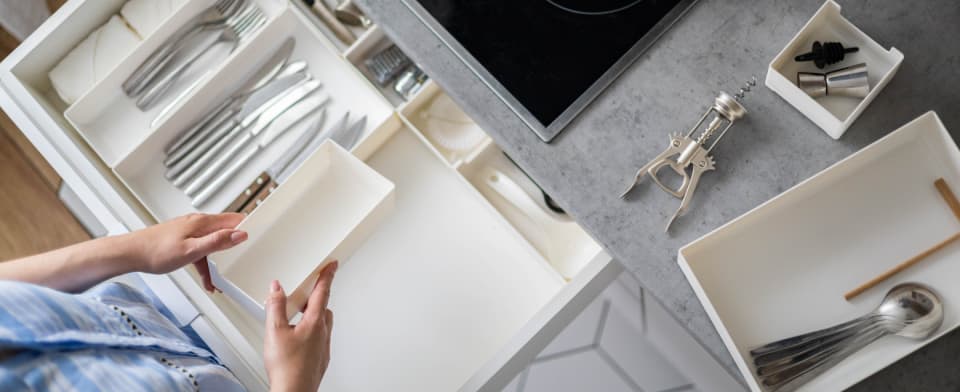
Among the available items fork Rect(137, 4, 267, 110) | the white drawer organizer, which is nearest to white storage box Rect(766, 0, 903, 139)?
the white drawer organizer

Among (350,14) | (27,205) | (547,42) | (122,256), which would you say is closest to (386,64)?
(350,14)

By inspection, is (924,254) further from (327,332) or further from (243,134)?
(243,134)

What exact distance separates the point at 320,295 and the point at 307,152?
0.25m

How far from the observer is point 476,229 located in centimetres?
107

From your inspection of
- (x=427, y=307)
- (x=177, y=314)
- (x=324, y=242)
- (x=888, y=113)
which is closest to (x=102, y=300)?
(x=177, y=314)

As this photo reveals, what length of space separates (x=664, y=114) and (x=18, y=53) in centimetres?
83

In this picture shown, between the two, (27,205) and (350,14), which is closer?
(350,14)

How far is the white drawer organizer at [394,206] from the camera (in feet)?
3.41

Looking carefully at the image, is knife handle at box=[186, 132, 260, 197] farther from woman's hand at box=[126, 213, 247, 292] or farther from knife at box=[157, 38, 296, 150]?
woman's hand at box=[126, 213, 247, 292]

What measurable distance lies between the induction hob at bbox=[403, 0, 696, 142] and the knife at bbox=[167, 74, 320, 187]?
0.84 feet

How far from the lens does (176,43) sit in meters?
1.11

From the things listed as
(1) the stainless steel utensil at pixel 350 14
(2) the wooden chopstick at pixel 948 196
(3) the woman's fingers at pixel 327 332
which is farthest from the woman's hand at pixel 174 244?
(2) the wooden chopstick at pixel 948 196

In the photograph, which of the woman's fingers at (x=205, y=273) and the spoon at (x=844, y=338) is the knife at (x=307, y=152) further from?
the spoon at (x=844, y=338)

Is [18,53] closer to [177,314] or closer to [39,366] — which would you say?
[177,314]
